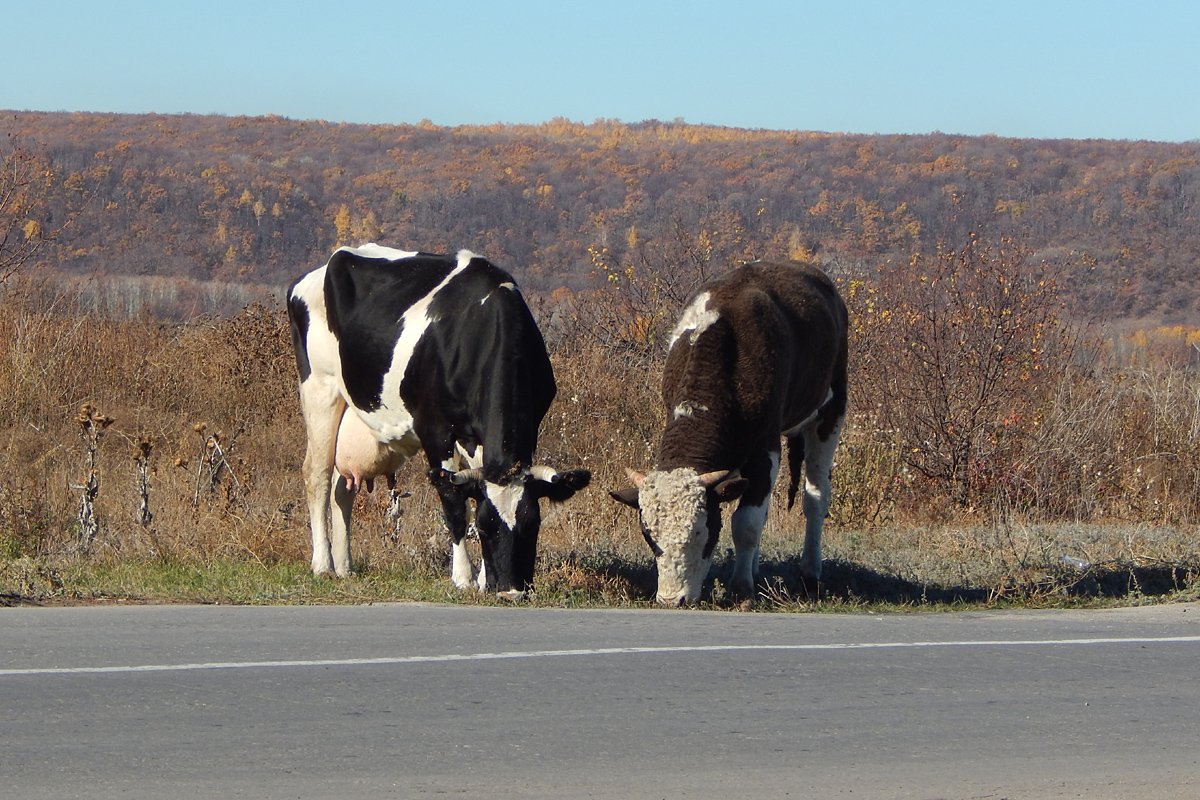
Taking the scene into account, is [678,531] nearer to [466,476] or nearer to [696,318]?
[466,476]

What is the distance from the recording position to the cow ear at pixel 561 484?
35.1 ft

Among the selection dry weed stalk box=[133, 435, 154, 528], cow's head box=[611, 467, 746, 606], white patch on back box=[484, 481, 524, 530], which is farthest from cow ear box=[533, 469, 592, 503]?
dry weed stalk box=[133, 435, 154, 528]

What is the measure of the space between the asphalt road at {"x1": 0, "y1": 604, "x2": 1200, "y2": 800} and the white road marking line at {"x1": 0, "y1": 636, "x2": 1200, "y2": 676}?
0.09 feet

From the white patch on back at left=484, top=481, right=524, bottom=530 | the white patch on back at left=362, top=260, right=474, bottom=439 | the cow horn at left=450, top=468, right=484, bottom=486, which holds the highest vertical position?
the white patch on back at left=362, top=260, right=474, bottom=439

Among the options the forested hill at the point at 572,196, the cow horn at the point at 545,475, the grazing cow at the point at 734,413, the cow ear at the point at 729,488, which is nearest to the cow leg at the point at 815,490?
the grazing cow at the point at 734,413

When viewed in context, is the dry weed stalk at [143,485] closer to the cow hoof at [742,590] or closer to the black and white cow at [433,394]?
the black and white cow at [433,394]

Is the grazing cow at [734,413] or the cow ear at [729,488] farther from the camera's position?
the cow ear at [729,488]

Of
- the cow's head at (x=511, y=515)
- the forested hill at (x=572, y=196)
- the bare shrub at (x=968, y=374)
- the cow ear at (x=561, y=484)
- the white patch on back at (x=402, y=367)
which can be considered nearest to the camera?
the cow's head at (x=511, y=515)

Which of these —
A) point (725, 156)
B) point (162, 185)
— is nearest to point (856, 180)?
point (725, 156)

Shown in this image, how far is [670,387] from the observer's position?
11766 mm

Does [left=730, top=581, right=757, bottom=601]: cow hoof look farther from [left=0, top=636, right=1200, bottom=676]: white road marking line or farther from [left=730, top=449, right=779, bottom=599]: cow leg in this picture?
[left=0, top=636, right=1200, bottom=676]: white road marking line

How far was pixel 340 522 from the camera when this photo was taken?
41.6 ft

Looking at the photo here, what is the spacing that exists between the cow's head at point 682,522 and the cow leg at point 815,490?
1.73m

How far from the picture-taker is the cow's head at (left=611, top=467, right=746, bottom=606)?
34.8 ft
